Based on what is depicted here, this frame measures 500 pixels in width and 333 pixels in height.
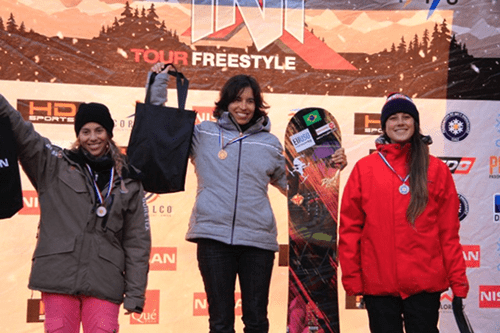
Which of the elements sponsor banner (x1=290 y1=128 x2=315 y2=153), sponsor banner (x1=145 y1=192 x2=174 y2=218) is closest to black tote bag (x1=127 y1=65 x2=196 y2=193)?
sponsor banner (x1=290 y1=128 x2=315 y2=153)

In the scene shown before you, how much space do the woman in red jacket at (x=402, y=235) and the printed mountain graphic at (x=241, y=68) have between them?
1.42 m

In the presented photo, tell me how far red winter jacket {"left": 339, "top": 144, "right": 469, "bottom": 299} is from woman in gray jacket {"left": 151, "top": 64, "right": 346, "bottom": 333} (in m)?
0.37

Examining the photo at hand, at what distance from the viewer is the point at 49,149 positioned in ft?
7.91

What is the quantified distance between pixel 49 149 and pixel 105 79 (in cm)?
157

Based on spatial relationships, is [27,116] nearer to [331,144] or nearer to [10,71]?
[10,71]

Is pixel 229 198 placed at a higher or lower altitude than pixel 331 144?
lower

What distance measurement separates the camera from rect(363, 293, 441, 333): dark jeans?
2.46 meters

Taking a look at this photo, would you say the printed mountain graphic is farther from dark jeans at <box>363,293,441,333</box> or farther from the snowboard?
dark jeans at <box>363,293,441,333</box>

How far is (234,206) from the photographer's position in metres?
2.71

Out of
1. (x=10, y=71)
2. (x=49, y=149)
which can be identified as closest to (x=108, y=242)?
(x=49, y=149)

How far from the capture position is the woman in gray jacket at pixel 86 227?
2324 mm

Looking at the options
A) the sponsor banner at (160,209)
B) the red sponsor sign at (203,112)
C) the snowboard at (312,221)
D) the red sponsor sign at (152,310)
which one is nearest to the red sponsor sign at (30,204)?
the sponsor banner at (160,209)

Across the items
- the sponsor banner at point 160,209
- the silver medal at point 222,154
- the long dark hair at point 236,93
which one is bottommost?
the sponsor banner at point 160,209

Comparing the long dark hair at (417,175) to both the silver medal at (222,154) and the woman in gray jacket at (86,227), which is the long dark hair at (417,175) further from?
the woman in gray jacket at (86,227)
